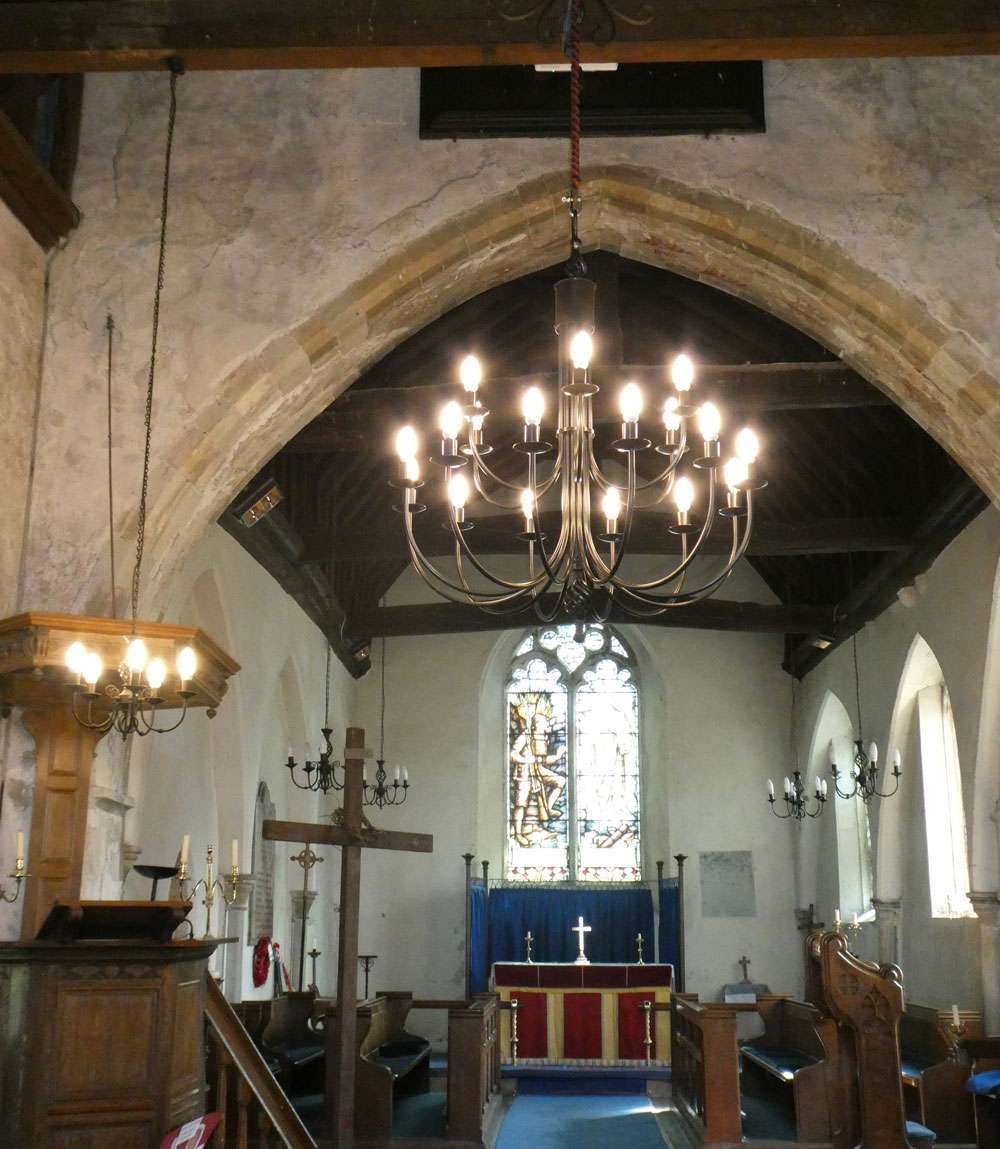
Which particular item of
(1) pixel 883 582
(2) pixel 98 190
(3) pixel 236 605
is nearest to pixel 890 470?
(1) pixel 883 582

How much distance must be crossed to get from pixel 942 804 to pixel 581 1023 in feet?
11.5

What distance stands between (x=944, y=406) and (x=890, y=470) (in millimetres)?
3902

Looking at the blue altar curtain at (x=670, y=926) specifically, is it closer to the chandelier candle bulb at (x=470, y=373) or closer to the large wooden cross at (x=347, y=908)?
the large wooden cross at (x=347, y=908)

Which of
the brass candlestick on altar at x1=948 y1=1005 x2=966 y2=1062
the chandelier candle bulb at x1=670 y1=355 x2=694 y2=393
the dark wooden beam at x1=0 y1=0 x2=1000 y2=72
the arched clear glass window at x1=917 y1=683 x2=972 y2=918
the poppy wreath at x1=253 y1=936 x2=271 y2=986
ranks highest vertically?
the dark wooden beam at x1=0 y1=0 x2=1000 y2=72

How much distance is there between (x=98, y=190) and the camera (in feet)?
19.0

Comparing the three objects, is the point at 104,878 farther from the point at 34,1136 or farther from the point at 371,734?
the point at 371,734

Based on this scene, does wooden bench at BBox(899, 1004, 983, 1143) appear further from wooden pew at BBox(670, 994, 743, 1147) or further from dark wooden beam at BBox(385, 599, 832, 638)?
dark wooden beam at BBox(385, 599, 832, 638)

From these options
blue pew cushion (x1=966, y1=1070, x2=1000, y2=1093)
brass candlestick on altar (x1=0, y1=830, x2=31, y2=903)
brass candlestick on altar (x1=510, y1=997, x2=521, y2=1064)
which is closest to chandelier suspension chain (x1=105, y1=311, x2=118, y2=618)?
brass candlestick on altar (x1=0, y1=830, x2=31, y2=903)

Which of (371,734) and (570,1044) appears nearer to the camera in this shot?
(570,1044)

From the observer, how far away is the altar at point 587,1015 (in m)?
10.4

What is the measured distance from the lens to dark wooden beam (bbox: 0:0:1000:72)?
465cm

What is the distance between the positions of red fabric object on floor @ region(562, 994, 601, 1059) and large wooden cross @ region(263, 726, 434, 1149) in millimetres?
3696

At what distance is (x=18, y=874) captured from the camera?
4621 mm

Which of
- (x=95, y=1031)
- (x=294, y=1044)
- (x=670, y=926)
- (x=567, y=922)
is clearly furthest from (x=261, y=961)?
(x=95, y=1031)
